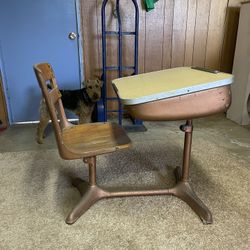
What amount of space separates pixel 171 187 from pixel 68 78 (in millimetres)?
1937

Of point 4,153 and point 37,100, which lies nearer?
point 4,153

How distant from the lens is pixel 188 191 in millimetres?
1627

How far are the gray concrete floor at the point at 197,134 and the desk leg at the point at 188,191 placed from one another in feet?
2.83

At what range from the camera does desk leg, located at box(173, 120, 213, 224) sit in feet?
4.82

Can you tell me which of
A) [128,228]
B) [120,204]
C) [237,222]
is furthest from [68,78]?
[237,222]

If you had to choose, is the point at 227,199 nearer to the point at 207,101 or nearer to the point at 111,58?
the point at 207,101

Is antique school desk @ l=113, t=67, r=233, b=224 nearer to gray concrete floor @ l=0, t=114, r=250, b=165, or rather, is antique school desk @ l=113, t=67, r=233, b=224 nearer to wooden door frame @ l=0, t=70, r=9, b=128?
gray concrete floor @ l=0, t=114, r=250, b=165

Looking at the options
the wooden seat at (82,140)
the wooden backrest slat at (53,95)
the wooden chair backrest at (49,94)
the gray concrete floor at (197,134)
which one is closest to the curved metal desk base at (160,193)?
the wooden seat at (82,140)

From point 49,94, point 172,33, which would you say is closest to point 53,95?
point 49,94

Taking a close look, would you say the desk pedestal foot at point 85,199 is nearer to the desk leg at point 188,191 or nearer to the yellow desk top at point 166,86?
the desk leg at point 188,191

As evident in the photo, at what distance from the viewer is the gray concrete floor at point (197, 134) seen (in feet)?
8.04

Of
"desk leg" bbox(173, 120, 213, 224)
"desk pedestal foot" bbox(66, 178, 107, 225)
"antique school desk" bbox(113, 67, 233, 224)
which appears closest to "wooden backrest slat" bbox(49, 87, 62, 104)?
"antique school desk" bbox(113, 67, 233, 224)

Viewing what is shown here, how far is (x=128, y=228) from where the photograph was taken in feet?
4.64

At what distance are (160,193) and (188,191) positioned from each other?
18 centimetres
